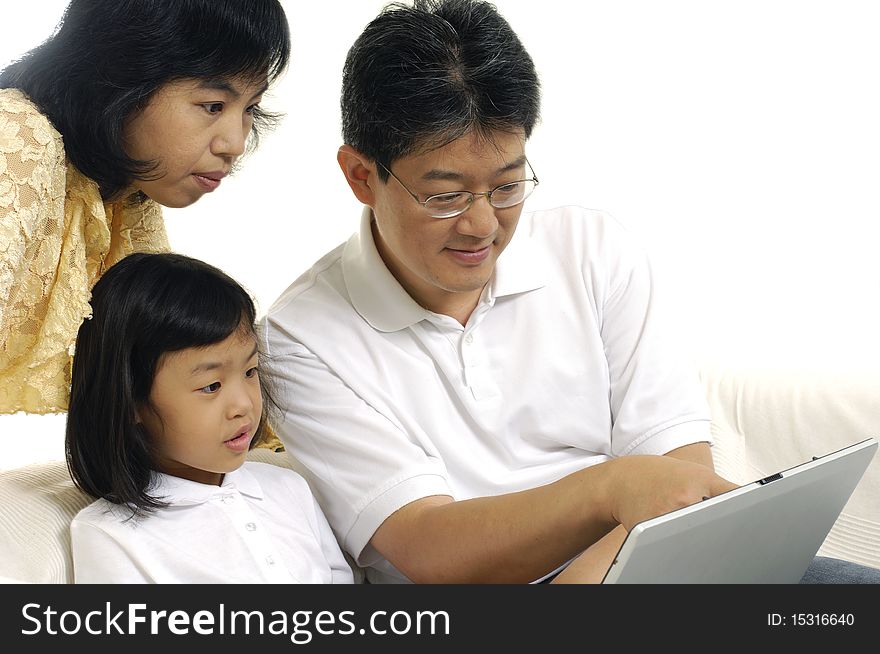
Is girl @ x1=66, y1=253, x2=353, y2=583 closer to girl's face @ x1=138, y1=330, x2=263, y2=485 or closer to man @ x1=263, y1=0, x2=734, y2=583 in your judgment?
girl's face @ x1=138, y1=330, x2=263, y2=485

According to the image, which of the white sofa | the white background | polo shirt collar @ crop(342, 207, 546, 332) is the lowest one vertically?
the white sofa

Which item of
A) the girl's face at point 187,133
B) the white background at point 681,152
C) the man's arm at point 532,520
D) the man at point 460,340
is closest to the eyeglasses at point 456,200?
the man at point 460,340

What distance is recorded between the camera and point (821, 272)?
10.4 feet

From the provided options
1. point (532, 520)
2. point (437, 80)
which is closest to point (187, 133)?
point (437, 80)

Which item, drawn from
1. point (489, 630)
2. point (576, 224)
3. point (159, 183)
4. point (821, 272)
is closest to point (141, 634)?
point (489, 630)

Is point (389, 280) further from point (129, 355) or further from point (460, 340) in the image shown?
point (129, 355)

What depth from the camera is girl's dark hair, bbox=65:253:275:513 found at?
4.74ft

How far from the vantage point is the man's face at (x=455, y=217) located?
147 cm

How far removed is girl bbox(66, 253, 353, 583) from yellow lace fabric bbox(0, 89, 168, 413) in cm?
5

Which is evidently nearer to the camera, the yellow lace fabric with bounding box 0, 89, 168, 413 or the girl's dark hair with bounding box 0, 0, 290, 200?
the yellow lace fabric with bounding box 0, 89, 168, 413

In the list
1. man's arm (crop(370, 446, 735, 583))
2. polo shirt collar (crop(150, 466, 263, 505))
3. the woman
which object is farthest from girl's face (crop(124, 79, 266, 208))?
man's arm (crop(370, 446, 735, 583))

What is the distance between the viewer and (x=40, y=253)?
1.48m

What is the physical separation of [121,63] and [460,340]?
2.08ft

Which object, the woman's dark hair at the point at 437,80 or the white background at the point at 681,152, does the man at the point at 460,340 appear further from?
the white background at the point at 681,152
